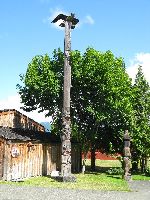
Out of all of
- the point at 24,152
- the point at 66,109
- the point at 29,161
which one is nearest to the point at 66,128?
the point at 66,109

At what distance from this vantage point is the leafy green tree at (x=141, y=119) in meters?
37.0

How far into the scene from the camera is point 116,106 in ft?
114

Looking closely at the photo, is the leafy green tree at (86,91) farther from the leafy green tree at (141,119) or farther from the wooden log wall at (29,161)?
the wooden log wall at (29,161)

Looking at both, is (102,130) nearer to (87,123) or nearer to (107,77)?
(87,123)

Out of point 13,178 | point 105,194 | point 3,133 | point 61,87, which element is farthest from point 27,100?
point 105,194

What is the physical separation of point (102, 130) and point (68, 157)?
9626 mm

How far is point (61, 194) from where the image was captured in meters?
22.6

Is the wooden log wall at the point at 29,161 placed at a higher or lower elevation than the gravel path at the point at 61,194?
higher

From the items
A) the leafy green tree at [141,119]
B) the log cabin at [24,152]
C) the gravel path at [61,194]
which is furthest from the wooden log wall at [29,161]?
the leafy green tree at [141,119]

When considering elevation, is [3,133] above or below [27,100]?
below

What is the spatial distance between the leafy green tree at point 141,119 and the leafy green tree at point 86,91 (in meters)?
1.30

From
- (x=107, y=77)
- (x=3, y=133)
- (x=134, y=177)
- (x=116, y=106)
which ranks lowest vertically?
(x=134, y=177)

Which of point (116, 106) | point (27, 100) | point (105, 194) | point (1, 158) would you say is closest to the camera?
point (105, 194)

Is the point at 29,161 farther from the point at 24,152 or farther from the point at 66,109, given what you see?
the point at 66,109
